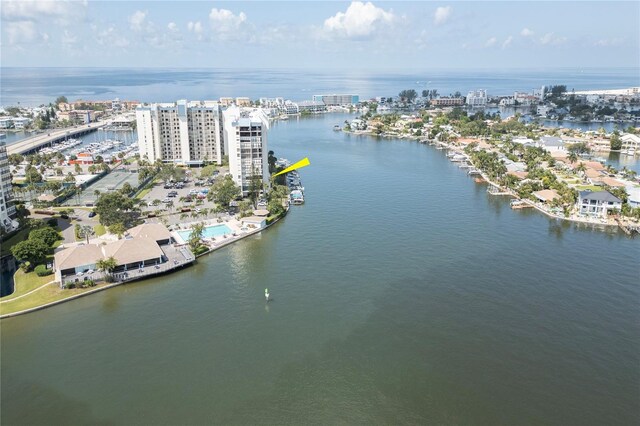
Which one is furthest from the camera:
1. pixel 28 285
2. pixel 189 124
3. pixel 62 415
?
pixel 189 124

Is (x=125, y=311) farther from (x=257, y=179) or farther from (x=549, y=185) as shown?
(x=549, y=185)

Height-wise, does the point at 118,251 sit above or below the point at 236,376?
above

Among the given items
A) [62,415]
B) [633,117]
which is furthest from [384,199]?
[633,117]

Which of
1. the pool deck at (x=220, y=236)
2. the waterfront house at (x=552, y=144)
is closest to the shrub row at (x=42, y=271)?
the pool deck at (x=220, y=236)

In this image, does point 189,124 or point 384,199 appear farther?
point 189,124

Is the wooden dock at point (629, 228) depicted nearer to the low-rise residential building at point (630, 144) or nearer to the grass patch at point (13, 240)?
the low-rise residential building at point (630, 144)

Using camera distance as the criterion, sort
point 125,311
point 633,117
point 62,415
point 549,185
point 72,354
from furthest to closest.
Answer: point 633,117 → point 549,185 → point 125,311 → point 72,354 → point 62,415
